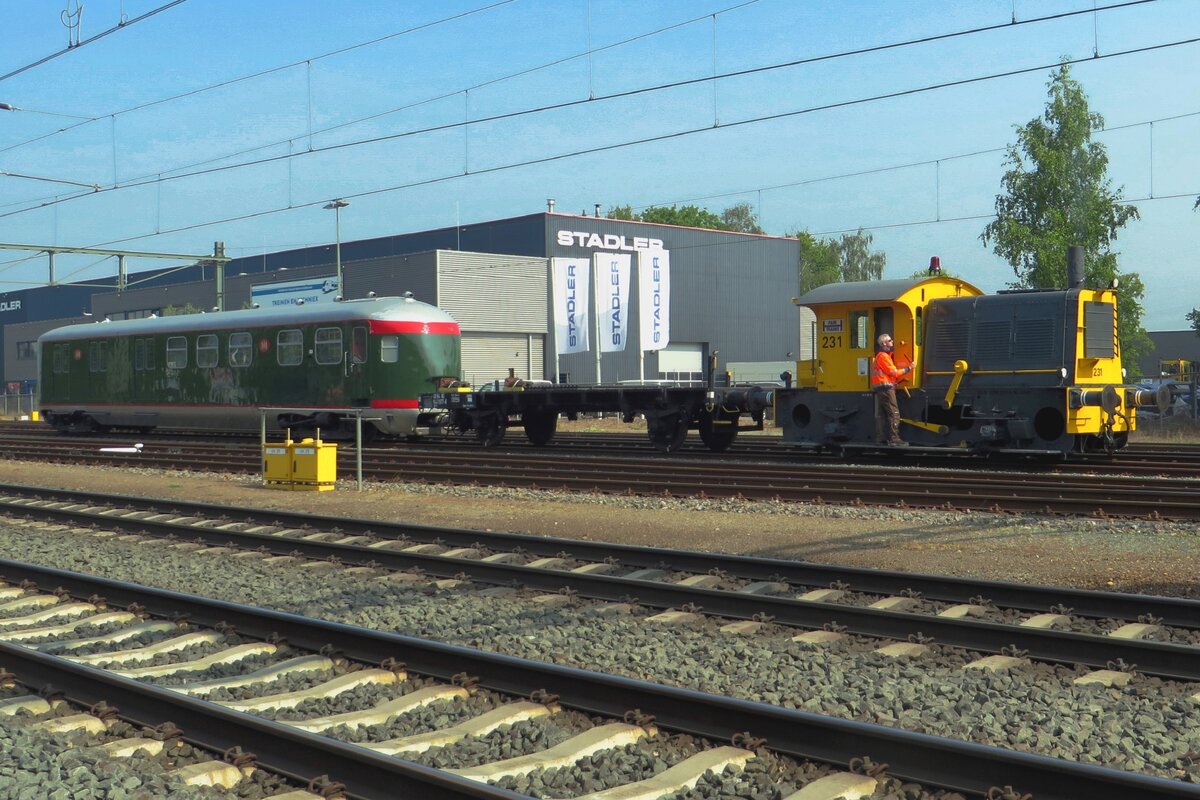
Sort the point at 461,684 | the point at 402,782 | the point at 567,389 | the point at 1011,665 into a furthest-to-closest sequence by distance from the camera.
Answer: the point at 567,389 → the point at 1011,665 → the point at 461,684 → the point at 402,782

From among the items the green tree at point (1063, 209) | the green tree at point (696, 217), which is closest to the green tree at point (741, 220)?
the green tree at point (696, 217)

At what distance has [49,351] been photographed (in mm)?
33219

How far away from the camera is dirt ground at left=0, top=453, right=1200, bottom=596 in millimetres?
9797

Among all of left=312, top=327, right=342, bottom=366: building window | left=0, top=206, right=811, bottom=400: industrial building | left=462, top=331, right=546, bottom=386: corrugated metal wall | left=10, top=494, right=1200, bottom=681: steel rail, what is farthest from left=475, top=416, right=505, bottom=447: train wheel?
left=462, top=331, right=546, bottom=386: corrugated metal wall

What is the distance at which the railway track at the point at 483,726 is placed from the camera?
176 inches

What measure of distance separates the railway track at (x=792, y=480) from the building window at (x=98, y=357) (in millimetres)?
8812

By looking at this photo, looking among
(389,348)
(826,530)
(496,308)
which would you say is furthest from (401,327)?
(496,308)

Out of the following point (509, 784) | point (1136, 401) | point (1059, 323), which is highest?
point (1059, 323)

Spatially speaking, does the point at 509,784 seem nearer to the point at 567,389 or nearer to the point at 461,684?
the point at 461,684

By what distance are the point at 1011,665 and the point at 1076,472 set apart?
11511 millimetres

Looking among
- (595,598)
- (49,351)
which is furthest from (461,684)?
(49,351)

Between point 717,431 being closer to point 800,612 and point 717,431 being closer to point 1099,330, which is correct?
point 1099,330

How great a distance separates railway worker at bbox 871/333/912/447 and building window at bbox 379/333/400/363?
1056 centimetres

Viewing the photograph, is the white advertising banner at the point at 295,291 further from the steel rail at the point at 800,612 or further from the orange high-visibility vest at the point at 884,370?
the steel rail at the point at 800,612
